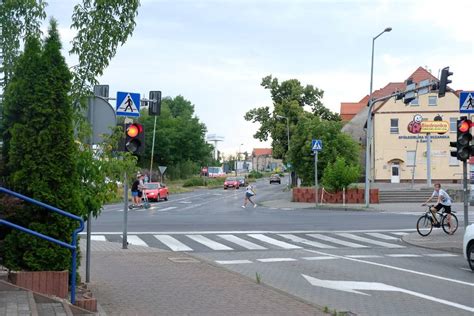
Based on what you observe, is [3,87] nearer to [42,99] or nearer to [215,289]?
[42,99]

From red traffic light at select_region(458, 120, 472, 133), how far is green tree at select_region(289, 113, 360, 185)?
3118cm

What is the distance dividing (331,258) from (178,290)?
20.3 feet

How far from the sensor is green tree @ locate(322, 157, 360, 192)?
4212 centimetres

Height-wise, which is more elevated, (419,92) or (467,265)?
(419,92)

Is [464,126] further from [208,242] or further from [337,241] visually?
[208,242]

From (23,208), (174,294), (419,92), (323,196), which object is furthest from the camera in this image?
(323,196)

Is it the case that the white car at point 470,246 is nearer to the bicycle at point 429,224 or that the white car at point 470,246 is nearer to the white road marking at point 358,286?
the white road marking at point 358,286

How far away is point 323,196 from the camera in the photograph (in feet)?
145

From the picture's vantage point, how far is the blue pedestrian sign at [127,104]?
48.9ft

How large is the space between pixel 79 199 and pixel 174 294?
2.34 metres

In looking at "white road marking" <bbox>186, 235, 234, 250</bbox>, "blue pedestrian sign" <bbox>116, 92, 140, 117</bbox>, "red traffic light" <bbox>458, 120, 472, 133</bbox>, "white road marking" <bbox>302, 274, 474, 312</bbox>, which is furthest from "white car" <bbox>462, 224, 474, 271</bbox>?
"blue pedestrian sign" <bbox>116, 92, 140, 117</bbox>

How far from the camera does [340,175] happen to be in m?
42.3

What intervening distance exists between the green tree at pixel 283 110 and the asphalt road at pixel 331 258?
49355 millimetres

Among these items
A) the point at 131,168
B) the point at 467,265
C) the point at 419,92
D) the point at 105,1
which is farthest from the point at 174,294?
the point at 419,92
